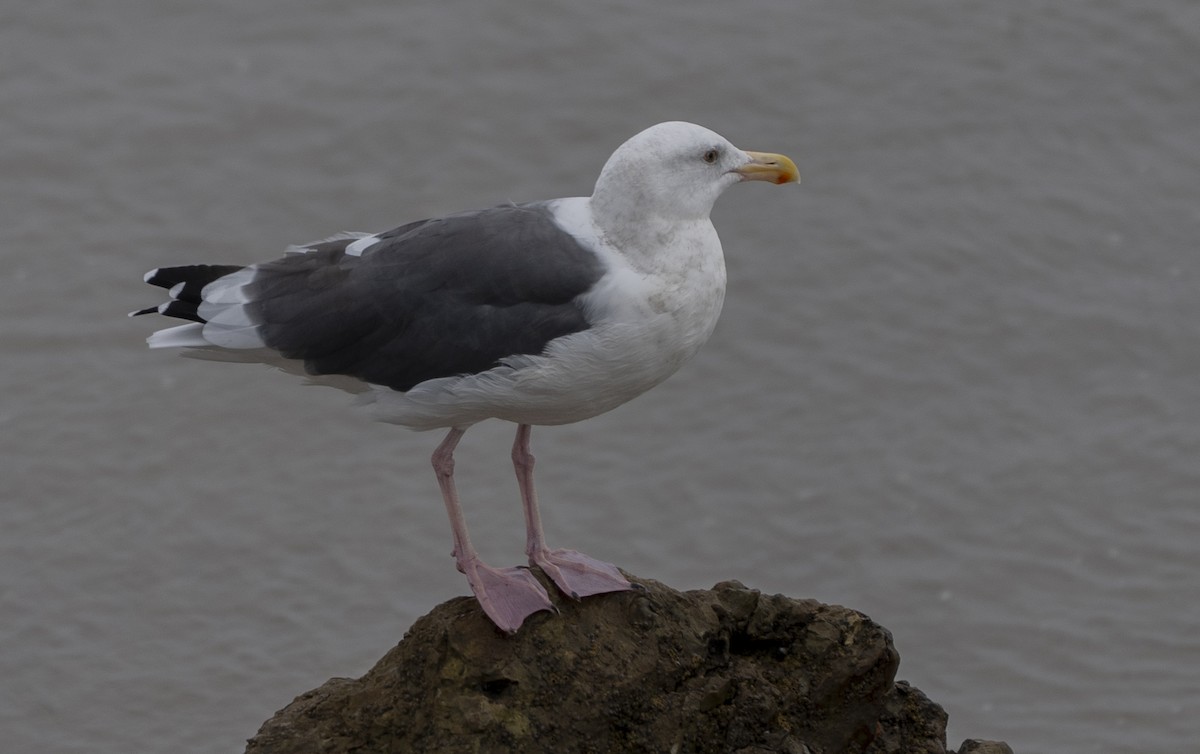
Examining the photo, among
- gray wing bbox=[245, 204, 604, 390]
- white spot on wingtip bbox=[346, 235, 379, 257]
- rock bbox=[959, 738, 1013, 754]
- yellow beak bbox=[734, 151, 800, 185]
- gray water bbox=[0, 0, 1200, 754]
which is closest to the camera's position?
gray wing bbox=[245, 204, 604, 390]

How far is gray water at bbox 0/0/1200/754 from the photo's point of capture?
12062mm

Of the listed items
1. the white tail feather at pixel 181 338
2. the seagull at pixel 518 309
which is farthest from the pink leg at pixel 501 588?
the white tail feather at pixel 181 338

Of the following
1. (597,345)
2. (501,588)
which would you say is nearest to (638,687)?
(501,588)

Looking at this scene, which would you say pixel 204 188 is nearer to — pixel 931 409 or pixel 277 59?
pixel 277 59

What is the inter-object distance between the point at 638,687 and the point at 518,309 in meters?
1.60

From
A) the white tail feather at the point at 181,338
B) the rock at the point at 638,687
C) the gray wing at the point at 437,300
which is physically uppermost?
the gray wing at the point at 437,300

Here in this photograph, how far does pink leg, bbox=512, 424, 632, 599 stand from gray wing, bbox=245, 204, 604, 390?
33.3 inches

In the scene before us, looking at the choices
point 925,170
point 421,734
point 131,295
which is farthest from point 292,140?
point 421,734

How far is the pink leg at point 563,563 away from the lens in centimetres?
723

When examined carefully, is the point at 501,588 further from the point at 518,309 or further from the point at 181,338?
the point at 181,338

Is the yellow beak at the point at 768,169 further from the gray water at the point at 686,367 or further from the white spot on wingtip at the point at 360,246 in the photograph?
the gray water at the point at 686,367

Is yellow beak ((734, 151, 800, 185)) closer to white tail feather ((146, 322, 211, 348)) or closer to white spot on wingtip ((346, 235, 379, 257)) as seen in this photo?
white spot on wingtip ((346, 235, 379, 257))

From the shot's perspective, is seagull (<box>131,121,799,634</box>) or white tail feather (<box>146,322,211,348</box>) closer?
seagull (<box>131,121,799,634</box>)

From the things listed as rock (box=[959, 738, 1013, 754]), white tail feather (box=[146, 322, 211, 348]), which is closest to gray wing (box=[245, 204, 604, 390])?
white tail feather (box=[146, 322, 211, 348])
